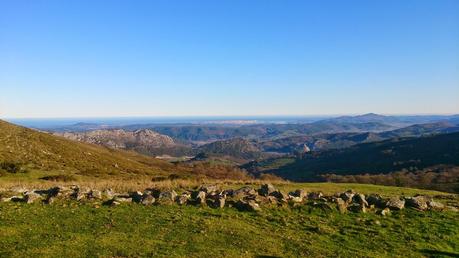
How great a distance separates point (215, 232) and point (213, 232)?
0.33 feet

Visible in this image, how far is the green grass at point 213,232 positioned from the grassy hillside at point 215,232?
0.13 feet

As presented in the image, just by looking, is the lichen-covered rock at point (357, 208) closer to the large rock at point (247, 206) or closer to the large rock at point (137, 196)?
the large rock at point (247, 206)

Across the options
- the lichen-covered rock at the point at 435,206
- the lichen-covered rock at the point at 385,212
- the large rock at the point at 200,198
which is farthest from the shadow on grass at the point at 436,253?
the large rock at the point at 200,198

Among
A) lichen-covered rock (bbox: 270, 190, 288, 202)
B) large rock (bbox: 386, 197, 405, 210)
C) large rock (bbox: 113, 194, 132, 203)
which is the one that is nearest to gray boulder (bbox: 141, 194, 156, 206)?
large rock (bbox: 113, 194, 132, 203)

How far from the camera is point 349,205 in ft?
86.0

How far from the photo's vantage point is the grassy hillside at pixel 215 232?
17672 millimetres

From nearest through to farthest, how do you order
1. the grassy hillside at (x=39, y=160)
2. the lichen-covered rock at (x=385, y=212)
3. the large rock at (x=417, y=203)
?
the lichen-covered rock at (x=385, y=212) → the large rock at (x=417, y=203) → the grassy hillside at (x=39, y=160)

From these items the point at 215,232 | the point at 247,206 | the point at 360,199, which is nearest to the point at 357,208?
the point at 360,199

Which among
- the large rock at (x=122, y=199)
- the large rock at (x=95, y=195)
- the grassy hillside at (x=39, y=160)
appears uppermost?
the large rock at (x=95, y=195)

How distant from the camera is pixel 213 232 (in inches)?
802

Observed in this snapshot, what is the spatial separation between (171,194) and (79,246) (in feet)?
31.4

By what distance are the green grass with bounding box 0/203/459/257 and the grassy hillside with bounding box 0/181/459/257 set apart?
0.13 ft

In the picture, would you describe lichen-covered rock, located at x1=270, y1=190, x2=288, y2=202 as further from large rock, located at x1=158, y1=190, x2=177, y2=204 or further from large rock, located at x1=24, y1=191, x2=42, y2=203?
large rock, located at x1=24, y1=191, x2=42, y2=203

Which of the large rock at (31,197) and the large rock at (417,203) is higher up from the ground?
the large rock at (31,197)
